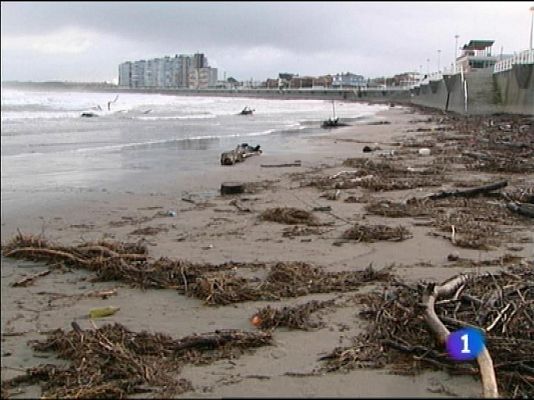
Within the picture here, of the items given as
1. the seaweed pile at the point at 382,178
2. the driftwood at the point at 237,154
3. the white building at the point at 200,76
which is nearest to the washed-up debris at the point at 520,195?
the seaweed pile at the point at 382,178

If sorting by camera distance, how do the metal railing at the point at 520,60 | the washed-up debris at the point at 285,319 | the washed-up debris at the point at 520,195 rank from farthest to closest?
the metal railing at the point at 520,60 → the washed-up debris at the point at 520,195 → the washed-up debris at the point at 285,319

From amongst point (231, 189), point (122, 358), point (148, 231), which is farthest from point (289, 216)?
point (122, 358)

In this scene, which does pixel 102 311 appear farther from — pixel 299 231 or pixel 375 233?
pixel 375 233

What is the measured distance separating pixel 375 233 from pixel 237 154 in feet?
29.3

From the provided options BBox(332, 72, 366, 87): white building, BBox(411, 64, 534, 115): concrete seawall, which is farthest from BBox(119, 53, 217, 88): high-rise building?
BBox(332, 72, 366, 87): white building

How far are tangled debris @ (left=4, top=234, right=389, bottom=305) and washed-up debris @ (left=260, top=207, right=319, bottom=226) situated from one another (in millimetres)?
2072

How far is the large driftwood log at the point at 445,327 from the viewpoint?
9.63 feet

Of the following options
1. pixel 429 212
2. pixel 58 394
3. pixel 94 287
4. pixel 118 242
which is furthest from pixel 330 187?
pixel 58 394

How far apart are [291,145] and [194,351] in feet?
58.2

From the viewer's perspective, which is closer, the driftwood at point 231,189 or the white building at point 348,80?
the driftwood at point 231,189

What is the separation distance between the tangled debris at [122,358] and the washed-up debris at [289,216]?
408 centimetres

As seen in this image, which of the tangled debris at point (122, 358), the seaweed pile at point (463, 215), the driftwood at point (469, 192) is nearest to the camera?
the tangled debris at point (122, 358)

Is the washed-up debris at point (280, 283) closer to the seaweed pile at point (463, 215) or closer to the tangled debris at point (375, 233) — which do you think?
the tangled debris at point (375, 233)

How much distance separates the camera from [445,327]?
3.81 meters
